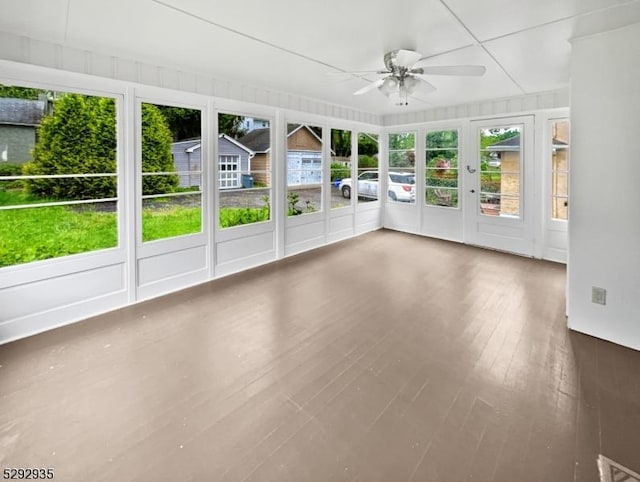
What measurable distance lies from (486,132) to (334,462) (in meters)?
5.77

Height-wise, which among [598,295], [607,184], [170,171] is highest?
[170,171]

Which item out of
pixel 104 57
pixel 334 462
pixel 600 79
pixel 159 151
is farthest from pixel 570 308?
pixel 104 57

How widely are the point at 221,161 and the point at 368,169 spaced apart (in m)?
3.58

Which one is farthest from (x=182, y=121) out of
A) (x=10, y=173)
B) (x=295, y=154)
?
(x=295, y=154)

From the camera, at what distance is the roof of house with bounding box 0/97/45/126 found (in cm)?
285

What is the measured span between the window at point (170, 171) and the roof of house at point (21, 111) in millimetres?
859

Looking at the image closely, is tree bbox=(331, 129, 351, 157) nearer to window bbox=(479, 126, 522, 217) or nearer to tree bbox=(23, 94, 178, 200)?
window bbox=(479, 126, 522, 217)

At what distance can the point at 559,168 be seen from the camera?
518cm

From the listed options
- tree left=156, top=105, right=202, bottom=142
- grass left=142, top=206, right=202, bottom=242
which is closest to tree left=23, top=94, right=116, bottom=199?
grass left=142, top=206, right=202, bottom=242

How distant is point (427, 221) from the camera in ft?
22.7

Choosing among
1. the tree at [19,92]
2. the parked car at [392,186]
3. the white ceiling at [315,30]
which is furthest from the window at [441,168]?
the tree at [19,92]

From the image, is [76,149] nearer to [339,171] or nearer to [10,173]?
[10,173]

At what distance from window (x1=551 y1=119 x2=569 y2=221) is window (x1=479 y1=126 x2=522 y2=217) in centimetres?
46

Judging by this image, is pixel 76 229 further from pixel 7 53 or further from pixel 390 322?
pixel 390 322
